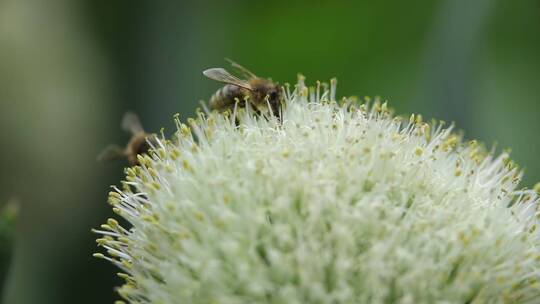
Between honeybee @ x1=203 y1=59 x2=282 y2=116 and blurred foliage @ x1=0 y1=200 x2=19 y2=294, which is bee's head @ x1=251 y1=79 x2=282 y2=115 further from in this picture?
blurred foliage @ x1=0 y1=200 x2=19 y2=294

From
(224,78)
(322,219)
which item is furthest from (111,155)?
(322,219)

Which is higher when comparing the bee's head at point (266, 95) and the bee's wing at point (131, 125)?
the bee's wing at point (131, 125)

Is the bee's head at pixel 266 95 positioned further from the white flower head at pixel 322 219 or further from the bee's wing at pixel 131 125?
the bee's wing at pixel 131 125

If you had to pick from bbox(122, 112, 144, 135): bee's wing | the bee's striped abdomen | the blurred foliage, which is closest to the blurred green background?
the blurred foliage

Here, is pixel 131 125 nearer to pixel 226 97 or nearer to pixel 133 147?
pixel 133 147

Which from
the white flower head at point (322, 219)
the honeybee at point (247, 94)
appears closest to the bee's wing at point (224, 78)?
the honeybee at point (247, 94)

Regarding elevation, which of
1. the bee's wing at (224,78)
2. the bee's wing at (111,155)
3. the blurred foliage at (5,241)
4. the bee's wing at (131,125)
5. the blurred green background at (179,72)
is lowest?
the blurred foliage at (5,241)

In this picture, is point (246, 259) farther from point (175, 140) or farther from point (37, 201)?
point (37, 201)
